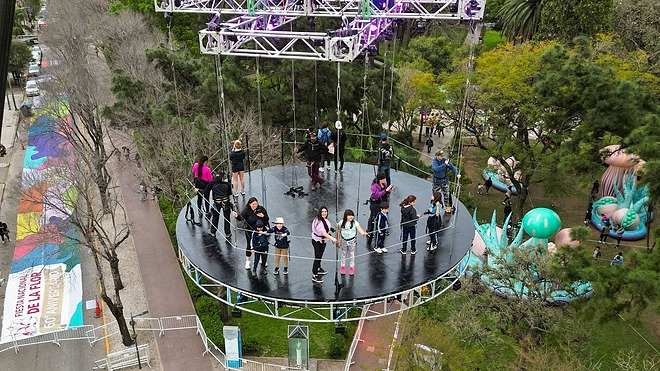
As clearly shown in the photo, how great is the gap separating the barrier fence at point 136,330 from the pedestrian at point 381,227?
5.47 metres

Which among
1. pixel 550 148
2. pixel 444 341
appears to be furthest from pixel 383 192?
pixel 550 148

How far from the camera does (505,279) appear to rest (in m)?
19.5

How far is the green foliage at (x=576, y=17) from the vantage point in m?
36.3

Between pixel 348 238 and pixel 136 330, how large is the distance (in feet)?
34.9

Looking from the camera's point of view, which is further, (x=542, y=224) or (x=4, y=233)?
(x=4, y=233)

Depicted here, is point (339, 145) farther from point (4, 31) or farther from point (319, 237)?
point (4, 31)

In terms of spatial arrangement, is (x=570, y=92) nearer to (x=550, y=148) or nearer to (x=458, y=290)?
(x=550, y=148)

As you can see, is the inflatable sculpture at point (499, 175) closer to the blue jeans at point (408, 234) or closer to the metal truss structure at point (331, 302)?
the metal truss structure at point (331, 302)

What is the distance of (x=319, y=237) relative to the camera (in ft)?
49.9

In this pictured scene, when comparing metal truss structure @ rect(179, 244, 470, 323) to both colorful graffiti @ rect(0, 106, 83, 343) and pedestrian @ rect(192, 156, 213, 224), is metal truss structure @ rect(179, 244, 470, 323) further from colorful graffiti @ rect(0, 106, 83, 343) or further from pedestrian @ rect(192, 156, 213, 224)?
colorful graffiti @ rect(0, 106, 83, 343)

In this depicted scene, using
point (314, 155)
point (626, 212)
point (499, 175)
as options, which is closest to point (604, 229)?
point (626, 212)

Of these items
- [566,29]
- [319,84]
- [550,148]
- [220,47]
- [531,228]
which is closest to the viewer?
[220,47]

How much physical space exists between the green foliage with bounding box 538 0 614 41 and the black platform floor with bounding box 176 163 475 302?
21.4 metres

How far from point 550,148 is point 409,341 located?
1394 centimetres
